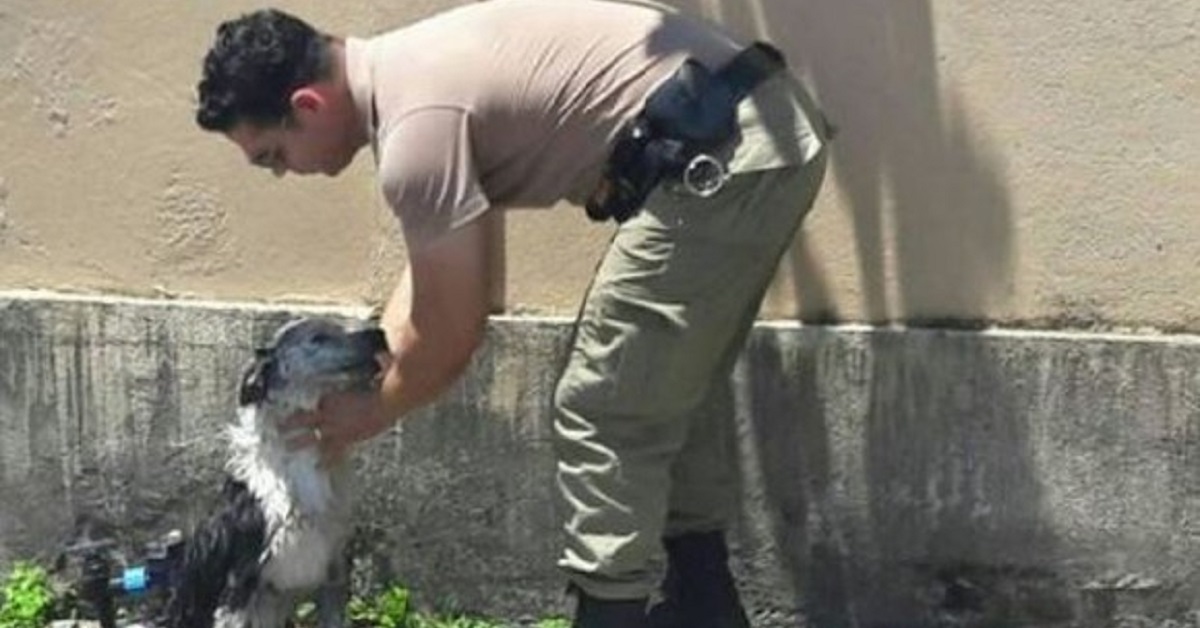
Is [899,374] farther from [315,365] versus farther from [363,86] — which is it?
[363,86]

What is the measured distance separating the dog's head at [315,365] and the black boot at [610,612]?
0.68 meters

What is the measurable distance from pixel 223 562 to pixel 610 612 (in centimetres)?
85

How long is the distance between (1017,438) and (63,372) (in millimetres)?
2464

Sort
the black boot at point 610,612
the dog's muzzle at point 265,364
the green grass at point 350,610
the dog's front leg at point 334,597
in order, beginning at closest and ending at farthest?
1. the dog's muzzle at point 265,364
2. the black boot at point 610,612
3. the dog's front leg at point 334,597
4. the green grass at point 350,610

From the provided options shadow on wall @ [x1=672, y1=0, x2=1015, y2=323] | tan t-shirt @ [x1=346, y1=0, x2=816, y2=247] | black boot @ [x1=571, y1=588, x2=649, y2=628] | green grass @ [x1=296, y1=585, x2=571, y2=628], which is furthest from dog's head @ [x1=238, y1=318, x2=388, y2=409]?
shadow on wall @ [x1=672, y1=0, x2=1015, y2=323]

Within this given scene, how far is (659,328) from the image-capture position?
4820 mm

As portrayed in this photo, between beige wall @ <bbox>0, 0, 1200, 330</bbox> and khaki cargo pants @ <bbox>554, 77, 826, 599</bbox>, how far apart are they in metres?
0.61

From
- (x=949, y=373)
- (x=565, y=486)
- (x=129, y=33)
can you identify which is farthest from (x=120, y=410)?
(x=949, y=373)

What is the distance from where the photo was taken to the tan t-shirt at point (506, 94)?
14.9 feet

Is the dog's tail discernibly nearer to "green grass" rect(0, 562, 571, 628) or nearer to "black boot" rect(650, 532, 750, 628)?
"green grass" rect(0, 562, 571, 628)

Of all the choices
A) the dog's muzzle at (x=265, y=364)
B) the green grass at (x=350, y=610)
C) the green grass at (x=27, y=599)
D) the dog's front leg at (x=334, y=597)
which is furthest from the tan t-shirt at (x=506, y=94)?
the green grass at (x=27, y=599)

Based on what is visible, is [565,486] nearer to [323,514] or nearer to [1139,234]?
[323,514]

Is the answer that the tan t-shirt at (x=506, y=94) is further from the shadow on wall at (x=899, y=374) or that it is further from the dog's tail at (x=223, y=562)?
the dog's tail at (x=223, y=562)

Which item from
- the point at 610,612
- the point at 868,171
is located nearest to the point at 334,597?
the point at 610,612
